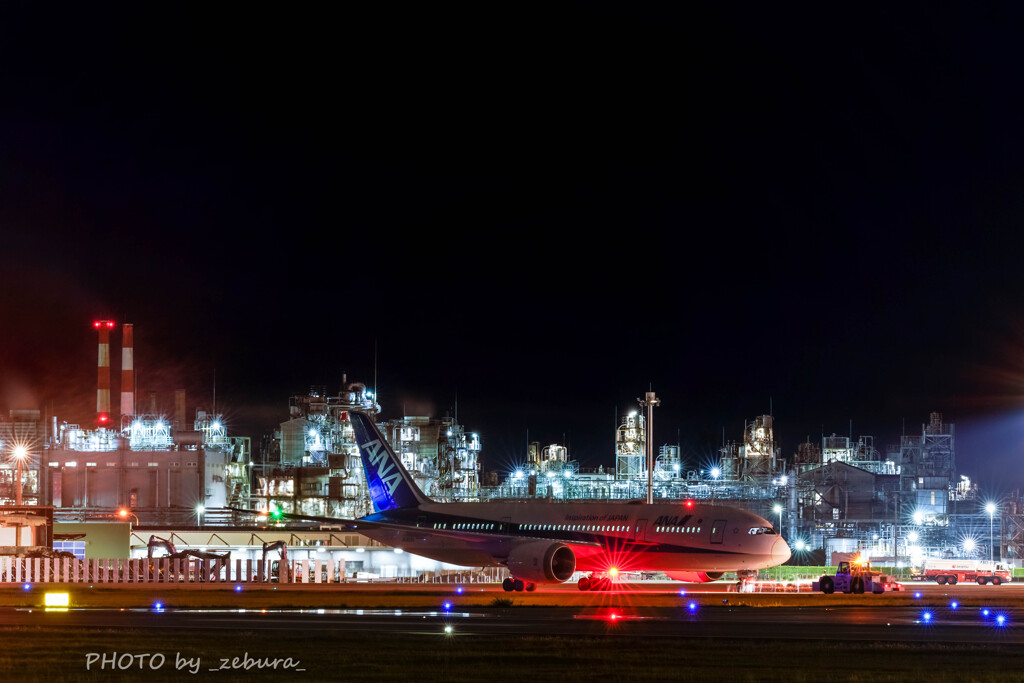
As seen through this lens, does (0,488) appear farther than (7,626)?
Yes

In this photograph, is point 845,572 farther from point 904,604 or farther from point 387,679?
point 387,679

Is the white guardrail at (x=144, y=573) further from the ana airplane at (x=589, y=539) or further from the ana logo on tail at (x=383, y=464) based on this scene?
the ana logo on tail at (x=383, y=464)

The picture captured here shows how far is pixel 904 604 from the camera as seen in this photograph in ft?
146

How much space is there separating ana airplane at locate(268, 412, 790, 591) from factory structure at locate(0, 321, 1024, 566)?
1982 inches

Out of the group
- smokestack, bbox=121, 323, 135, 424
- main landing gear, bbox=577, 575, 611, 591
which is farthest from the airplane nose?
→ smokestack, bbox=121, 323, 135, 424

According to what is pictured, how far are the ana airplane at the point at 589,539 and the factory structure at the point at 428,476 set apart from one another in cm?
5034

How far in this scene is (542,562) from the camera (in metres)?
57.4

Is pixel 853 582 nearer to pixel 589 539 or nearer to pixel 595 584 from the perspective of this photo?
pixel 595 584

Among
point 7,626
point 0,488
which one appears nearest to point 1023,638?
point 7,626

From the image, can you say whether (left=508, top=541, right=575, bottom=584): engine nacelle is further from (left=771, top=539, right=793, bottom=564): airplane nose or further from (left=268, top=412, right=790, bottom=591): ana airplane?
(left=771, top=539, right=793, bottom=564): airplane nose

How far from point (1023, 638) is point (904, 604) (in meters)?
15.6

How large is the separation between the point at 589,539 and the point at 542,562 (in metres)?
2.57

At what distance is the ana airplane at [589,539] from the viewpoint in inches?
2190

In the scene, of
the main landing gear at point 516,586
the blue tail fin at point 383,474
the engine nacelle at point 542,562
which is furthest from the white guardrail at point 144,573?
the engine nacelle at point 542,562
